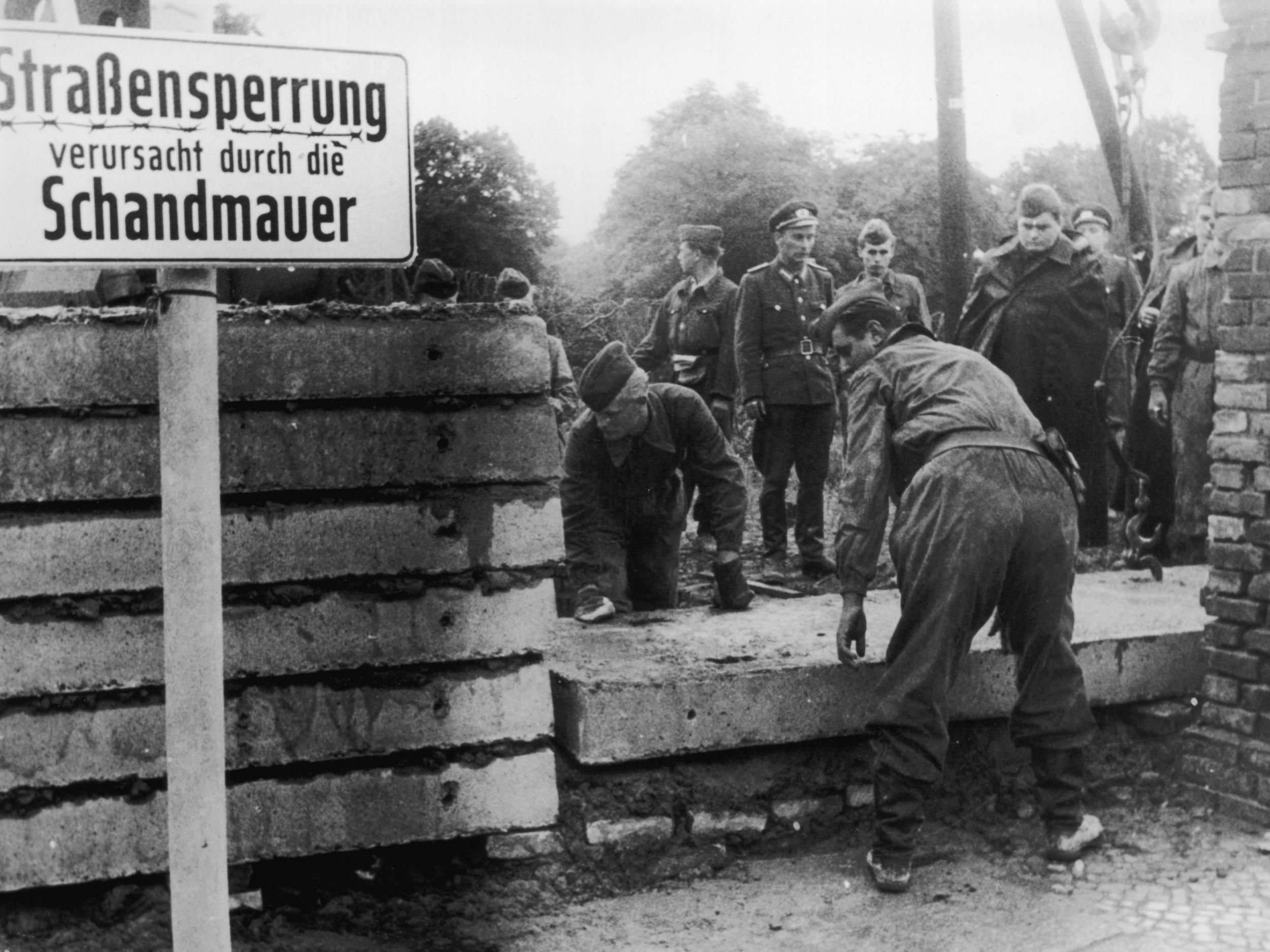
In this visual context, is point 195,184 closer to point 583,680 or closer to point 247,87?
point 247,87

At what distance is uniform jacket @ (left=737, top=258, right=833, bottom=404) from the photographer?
25.8ft

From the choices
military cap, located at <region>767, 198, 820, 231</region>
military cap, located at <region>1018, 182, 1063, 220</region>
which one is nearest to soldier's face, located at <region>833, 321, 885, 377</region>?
military cap, located at <region>1018, 182, 1063, 220</region>

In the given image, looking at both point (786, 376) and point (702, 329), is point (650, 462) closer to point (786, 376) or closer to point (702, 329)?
point (786, 376)

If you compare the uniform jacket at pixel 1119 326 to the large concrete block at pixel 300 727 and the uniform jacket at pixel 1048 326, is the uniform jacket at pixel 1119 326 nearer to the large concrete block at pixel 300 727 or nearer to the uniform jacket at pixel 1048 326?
the uniform jacket at pixel 1048 326

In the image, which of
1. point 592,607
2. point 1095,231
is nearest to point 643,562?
point 592,607

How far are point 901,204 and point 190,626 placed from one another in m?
15.3

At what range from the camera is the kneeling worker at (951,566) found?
427 centimetres

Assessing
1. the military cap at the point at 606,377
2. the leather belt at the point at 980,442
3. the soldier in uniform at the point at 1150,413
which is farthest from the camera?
the soldier in uniform at the point at 1150,413

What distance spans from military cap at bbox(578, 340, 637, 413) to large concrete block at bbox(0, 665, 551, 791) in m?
1.81

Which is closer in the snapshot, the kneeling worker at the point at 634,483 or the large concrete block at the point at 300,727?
the large concrete block at the point at 300,727

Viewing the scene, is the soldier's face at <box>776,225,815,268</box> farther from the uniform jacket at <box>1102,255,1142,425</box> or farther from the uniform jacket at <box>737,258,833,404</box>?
the uniform jacket at <box>1102,255,1142,425</box>

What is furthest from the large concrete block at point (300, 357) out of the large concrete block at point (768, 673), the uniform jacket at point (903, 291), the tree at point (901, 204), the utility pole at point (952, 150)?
the tree at point (901, 204)

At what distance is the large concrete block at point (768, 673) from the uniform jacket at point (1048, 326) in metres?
2.29

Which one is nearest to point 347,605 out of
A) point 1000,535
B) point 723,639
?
point 723,639
